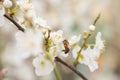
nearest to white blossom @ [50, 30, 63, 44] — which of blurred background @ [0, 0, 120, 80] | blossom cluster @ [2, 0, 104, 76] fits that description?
blossom cluster @ [2, 0, 104, 76]

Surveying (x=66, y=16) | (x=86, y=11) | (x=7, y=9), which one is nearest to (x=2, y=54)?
(x=66, y=16)

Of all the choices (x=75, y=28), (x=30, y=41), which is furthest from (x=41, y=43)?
(x=75, y=28)

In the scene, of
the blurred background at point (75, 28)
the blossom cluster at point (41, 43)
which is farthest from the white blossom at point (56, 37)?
the blurred background at point (75, 28)

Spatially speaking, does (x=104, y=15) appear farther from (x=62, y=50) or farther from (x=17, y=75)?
(x=62, y=50)

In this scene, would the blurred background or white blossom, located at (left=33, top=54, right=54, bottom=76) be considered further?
the blurred background

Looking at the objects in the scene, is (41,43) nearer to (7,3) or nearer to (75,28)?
(7,3)

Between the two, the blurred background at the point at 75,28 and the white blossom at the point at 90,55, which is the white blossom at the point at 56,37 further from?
the blurred background at the point at 75,28

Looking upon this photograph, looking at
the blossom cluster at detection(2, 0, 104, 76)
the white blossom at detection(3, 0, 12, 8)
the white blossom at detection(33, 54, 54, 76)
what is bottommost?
the white blossom at detection(33, 54, 54, 76)

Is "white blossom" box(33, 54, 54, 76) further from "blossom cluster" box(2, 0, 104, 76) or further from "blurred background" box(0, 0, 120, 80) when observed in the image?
"blurred background" box(0, 0, 120, 80)

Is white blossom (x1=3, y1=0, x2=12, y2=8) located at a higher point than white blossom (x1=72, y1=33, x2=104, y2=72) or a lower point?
higher
